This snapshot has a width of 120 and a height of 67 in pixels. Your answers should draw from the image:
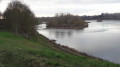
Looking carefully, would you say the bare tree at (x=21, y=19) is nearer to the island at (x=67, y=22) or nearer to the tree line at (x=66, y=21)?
the island at (x=67, y=22)

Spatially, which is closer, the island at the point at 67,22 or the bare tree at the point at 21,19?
the bare tree at the point at 21,19

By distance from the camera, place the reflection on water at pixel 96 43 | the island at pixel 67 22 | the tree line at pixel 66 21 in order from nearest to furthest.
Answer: the reflection on water at pixel 96 43 → the island at pixel 67 22 → the tree line at pixel 66 21

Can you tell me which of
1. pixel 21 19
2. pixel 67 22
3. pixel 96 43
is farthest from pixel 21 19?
pixel 67 22

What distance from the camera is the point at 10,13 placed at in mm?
28094

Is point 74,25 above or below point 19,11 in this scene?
below

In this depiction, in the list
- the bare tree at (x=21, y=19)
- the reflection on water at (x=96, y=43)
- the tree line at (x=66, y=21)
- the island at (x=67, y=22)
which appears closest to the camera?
the reflection on water at (x=96, y=43)

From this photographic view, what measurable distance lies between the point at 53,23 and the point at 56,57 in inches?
2688

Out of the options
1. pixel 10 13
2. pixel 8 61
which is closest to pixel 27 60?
pixel 8 61

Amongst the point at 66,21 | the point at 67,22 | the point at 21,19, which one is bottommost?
the point at 67,22

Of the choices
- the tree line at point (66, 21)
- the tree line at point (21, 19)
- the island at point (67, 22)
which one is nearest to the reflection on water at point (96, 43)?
the tree line at point (21, 19)

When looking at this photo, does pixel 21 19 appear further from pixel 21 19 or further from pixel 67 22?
pixel 67 22

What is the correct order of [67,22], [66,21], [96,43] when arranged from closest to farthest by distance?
[96,43]
[67,22]
[66,21]

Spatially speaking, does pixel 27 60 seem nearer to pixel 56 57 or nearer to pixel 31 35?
pixel 56 57

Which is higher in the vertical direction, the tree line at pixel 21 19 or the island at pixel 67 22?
the tree line at pixel 21 19
